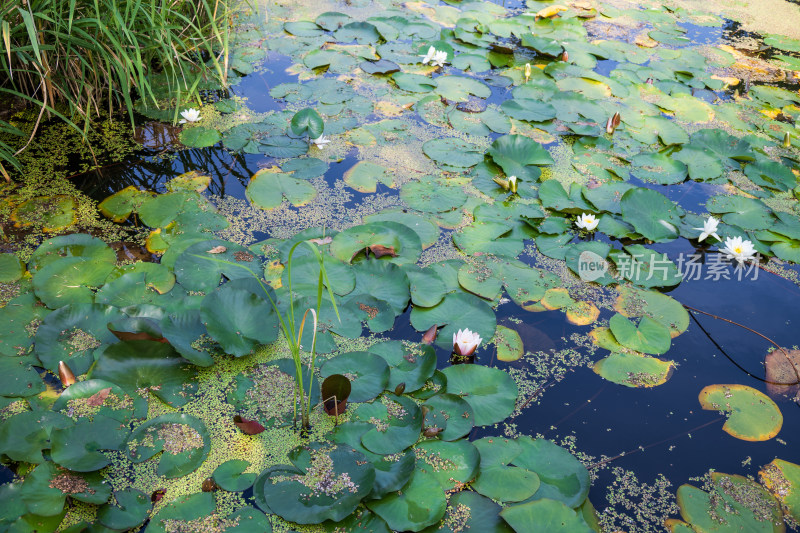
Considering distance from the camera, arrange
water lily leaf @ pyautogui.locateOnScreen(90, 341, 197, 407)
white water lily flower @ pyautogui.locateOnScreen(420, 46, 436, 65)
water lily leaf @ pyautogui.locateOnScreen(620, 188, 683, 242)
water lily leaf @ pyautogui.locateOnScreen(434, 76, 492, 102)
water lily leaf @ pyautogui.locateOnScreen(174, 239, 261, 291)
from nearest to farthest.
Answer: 1. water lily leaf @ pyautogui.locateOnScreen(90, 341, 197, 407)
2. water lily leaf @ pyautogui.locateOnScreen(174, 239, 261, 291)
3. water lily leaf @ pyautogui.locateOnScreen(620, 188, 683, 242)
4. water lily leaf @ pyautogui.locateOnScreen(434, 76, 492, 102)
5. white water lily flower @ pyautogui.locateOnScreen(420, 46, 436, 65)

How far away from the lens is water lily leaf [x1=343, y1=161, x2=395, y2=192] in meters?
2.90

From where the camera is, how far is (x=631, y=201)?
278 centimetres

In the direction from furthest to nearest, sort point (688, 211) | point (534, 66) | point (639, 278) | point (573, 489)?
point (534, 66) → point (688, 211) → point (639, 278) → point (573, 489)

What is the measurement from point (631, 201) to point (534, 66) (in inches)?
69.8

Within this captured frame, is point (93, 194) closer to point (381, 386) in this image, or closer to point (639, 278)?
point (381, 386)

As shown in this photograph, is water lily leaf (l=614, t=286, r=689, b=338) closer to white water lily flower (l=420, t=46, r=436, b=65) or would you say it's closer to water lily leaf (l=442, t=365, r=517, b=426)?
water lily leaf (l=442, t=365, r=517, b=426)

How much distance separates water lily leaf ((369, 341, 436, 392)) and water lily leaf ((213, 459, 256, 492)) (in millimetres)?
537

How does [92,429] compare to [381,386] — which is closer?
[92,429]

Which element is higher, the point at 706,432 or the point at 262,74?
the point at 262,74

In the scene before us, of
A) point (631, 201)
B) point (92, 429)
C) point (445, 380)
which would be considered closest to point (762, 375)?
point (631, 201)

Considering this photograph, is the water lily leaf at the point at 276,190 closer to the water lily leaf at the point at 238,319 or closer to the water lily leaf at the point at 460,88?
the water lily leaf at the point at 238,319

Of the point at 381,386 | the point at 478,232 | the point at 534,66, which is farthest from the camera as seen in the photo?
the point at 534,66

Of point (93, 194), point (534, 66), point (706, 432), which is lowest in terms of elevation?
point (706, 432)

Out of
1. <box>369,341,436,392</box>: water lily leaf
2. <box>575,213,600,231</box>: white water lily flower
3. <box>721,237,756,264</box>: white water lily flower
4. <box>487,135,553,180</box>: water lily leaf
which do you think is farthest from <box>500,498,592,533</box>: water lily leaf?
<box>487,135,553,180</box>: water lily leaf
